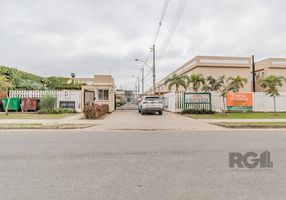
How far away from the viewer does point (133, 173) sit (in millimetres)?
A: 5398

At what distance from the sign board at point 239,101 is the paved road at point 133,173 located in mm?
18428

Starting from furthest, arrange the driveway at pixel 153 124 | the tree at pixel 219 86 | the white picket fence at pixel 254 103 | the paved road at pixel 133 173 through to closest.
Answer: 1. the white picket fence at pixel 254 103
2. the tree at pixel 219 86
3. the driveway at pixel 153 124
4. the paved road at pixel 133 173

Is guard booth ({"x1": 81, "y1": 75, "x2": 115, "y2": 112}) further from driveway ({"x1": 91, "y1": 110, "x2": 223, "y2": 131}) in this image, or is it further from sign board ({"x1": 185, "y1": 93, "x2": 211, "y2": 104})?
driveway ({"x1": 91, "y1": 110, "x2": 223, "y2": 131})

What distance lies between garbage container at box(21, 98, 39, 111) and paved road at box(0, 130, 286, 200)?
17295 mm

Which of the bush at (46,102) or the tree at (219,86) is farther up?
the tree at (219,86)

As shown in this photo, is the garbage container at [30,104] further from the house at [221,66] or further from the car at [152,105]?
the house at [221,66]

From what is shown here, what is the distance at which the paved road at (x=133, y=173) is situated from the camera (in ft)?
14.0

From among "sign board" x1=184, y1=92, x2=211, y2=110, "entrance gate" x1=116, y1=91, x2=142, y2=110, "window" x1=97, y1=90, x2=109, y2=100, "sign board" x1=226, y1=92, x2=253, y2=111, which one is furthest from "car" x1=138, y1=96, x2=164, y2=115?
"entrance gate" x1=116, y1=91, x2=142, y2=110

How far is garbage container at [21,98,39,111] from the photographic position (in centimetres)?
2453

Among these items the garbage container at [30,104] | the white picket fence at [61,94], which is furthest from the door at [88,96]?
the garbage container at [30,104]

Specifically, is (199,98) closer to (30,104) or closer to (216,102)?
(216,102)

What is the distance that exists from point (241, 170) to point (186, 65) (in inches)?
1440

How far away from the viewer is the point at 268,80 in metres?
24.0

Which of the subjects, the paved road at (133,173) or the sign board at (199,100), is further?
the sign board at (199,100)
